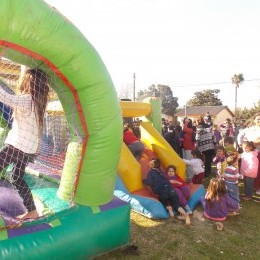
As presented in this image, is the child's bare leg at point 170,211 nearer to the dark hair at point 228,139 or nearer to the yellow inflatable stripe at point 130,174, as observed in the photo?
the yellow inflatable stripe at point 130,174

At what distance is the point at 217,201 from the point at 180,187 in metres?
0.63

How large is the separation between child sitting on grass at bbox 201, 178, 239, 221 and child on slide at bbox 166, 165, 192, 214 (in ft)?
0.88

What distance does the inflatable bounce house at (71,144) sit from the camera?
98.0 inches

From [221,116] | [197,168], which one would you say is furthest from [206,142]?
[221,116]

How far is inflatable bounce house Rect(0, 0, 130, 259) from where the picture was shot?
2.49m

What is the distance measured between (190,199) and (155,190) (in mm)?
616

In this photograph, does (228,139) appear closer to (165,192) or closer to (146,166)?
(146,166)

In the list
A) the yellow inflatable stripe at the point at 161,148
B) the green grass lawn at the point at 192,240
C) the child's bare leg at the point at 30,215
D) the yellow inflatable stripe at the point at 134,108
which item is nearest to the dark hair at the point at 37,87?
the child's bare leg at the point at 30,215

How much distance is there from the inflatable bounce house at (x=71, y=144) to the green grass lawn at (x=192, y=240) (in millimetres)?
268

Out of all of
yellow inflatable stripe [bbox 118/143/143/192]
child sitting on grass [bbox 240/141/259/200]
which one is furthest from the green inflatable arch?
child sitting on grass [bbox 240/141/259/200]

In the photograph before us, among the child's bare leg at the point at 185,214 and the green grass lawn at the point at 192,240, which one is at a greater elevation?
the child's bare leg at the point at 185,214

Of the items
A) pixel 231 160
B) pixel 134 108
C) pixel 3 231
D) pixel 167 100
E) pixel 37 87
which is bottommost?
pixel 3 231

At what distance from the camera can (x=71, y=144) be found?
10.5 feet

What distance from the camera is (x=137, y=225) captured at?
4098mm
